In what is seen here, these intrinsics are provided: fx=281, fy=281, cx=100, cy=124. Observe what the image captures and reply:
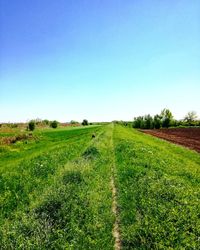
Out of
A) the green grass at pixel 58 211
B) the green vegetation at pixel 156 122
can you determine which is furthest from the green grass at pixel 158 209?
the green vegetation at pixel 156 122

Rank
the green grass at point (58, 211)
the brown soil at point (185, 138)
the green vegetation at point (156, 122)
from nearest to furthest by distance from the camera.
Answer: the green grass at point (58, 211) → the brown soil at point (185, 138) → the green vegetation at point (156, 122)

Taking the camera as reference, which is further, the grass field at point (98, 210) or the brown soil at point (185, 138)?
the brown soil at point (185, 138)

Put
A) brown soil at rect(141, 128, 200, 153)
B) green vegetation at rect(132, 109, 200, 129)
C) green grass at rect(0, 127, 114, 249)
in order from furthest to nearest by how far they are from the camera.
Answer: green vegetation at rect(132, 109, 200, 129), brown soil at rect(141, 128, 200, 153), green grass at rect(0, 127, 114, 249)

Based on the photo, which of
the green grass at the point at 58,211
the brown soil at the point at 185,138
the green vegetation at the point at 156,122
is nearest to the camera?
the green grass at the point at 58,211

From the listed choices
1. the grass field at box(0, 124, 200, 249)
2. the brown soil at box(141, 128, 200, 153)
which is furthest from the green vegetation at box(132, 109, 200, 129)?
the grass field at box(0, 124, 200, 249)

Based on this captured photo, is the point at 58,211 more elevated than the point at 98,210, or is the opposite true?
the point at 58,211

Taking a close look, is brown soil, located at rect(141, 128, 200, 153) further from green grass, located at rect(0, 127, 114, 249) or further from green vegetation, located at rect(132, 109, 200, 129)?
green vegetation, located at rect(132, 109, 200, 129)

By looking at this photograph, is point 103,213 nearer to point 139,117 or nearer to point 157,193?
point 157,193

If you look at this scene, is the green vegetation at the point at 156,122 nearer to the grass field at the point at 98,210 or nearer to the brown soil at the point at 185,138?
the brown soil at the point at 185,138

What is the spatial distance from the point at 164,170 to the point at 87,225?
8485mm

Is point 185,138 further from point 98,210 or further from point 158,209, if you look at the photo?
point 98,210

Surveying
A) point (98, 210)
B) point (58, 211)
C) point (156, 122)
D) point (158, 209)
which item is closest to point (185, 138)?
point (158, 209)

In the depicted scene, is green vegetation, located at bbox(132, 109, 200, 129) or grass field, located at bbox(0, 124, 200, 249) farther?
green vegetation, located at bbox(132, 109, 200, 129)

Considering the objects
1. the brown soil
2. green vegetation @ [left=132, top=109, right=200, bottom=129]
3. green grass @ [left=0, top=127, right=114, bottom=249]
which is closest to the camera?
green grass @ [left=0, top=127, right=114, bottom=249]
